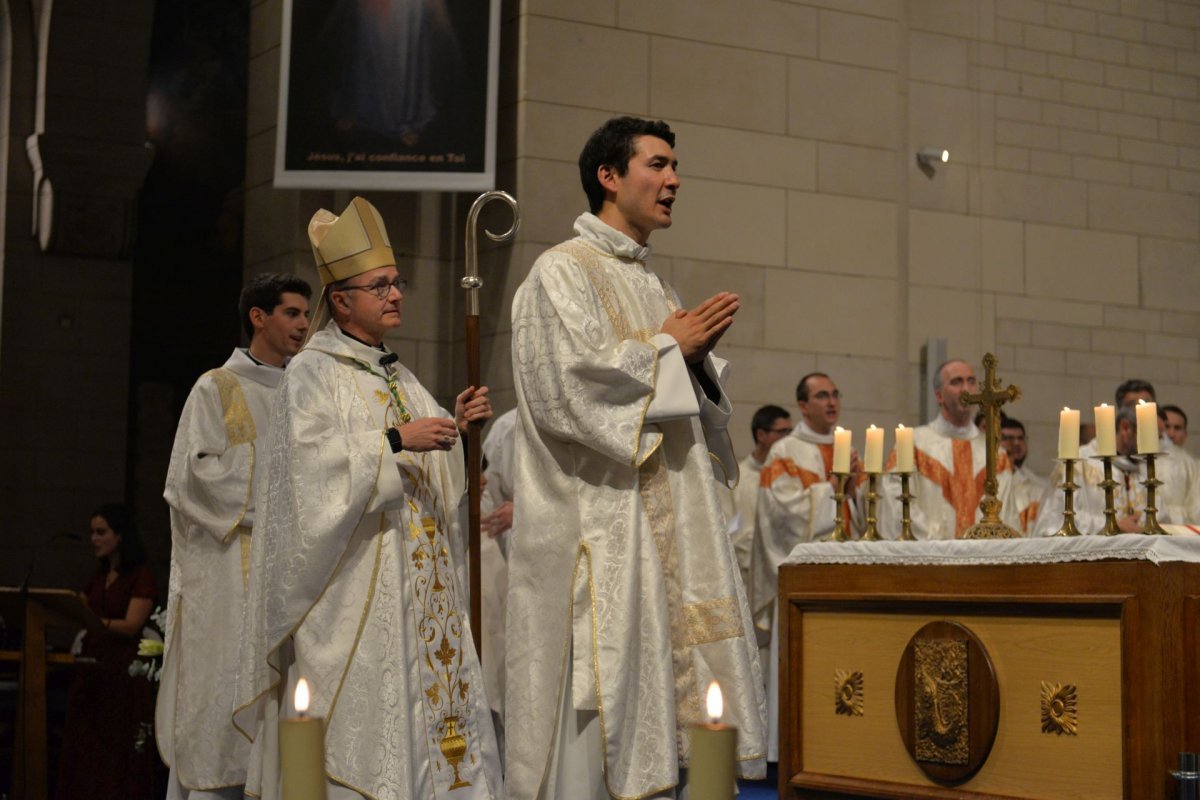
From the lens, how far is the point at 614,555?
3814mm

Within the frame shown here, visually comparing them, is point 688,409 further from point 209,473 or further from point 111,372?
point 111,372

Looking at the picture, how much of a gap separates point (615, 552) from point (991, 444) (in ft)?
9.80

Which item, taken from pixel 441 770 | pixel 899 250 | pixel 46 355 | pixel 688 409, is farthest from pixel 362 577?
pixel 46 355

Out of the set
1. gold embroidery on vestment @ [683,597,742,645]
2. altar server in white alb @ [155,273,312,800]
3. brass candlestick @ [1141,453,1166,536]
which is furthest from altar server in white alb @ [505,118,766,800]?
brass candlestick @ [1141,453,1166,536]

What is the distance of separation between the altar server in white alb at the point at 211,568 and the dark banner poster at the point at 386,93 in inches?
129

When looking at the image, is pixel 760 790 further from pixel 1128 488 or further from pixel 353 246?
pixel 353 246

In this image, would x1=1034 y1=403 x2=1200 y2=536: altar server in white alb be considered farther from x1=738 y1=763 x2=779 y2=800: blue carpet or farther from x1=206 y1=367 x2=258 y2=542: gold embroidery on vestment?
x1=206 y1=367 x2=258 y2=542: gold embroidery on vestment

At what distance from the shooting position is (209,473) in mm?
5328

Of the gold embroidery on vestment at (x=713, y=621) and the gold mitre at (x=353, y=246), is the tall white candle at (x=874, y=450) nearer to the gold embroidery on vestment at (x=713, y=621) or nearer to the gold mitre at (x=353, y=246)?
the gold mitre at (x=353, y=246)

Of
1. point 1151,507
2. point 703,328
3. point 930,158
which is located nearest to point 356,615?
point 703,328

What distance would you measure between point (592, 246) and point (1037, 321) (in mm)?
7432

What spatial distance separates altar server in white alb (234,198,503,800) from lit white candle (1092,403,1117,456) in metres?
2.23

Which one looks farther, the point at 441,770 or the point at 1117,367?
the point at 1117,367

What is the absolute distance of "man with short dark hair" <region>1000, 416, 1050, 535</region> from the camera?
25.9ft
